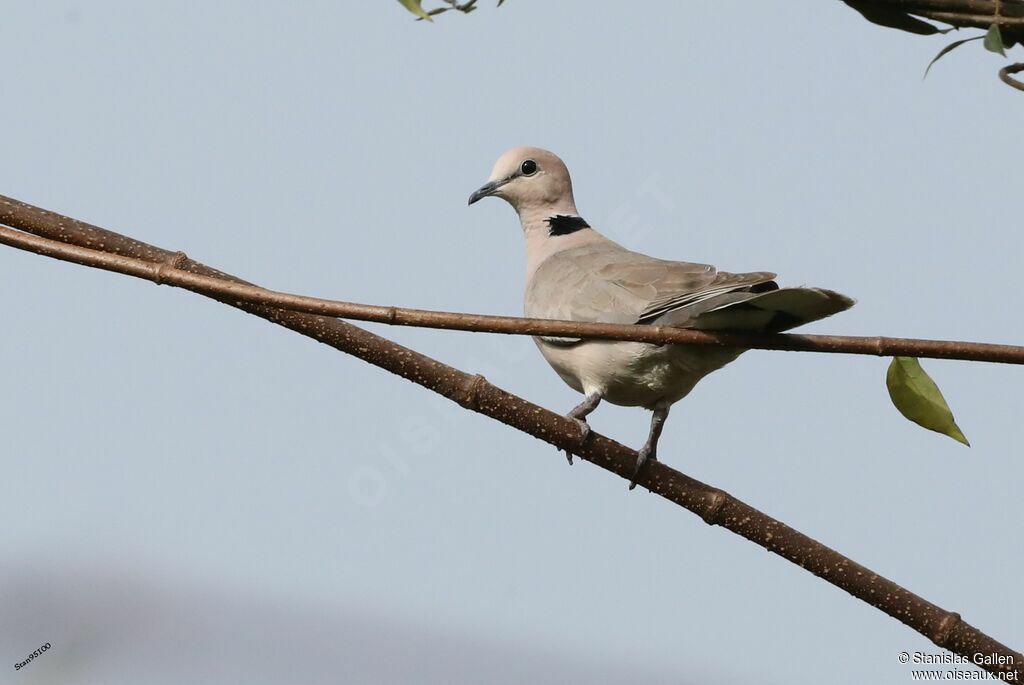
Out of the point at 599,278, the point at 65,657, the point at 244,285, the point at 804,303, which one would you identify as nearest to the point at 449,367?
the point at 244,285

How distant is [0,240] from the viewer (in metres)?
2.09

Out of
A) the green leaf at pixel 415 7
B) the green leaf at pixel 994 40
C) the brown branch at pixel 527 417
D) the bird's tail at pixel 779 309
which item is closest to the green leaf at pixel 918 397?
the bird's tail at pixel 779 309

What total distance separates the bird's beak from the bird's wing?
27.5 inches

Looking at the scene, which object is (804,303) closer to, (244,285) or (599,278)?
(244,285)

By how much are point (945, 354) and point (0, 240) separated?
5.06 ft

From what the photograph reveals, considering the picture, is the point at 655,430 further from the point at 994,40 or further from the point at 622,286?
the point at 994,40

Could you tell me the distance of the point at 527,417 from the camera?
8.26ft

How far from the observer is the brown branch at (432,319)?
2041mm

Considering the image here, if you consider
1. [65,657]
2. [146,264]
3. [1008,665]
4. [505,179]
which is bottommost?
[65,657]

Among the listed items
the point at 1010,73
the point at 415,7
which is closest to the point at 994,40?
the point at 1010,73

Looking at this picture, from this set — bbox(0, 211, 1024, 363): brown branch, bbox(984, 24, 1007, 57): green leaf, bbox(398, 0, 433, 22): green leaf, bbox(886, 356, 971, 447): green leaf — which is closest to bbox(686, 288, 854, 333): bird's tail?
bbox(886, 356, 971, 447): green leaf

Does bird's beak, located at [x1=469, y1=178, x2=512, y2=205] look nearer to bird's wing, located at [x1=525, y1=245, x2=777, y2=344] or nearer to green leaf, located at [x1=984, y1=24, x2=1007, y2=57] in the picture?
bird's wing, located at [x1=525, y1=245, x2=777, y2=344]

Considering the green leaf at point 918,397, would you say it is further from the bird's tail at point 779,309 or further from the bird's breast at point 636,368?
the bird's breast at point 636,368

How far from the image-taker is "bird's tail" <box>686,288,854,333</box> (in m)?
2.45
